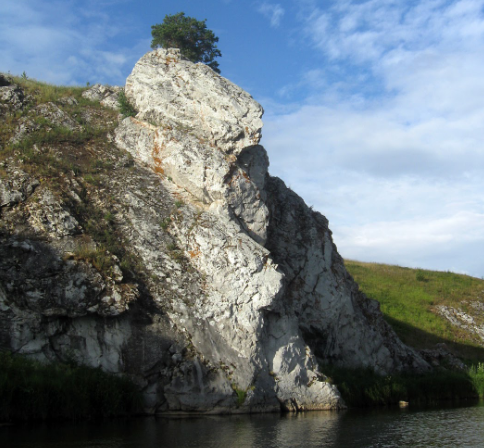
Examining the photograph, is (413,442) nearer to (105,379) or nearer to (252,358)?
(252,358)

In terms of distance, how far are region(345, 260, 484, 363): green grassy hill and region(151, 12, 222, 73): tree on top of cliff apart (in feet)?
83.8

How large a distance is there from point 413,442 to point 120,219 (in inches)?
608

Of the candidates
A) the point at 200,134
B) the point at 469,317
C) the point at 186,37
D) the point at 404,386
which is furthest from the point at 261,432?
the point at 469,317

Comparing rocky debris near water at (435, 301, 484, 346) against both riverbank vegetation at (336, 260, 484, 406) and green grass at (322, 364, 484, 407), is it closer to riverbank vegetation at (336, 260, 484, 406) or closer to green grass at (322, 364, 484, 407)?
riverbank vegetation at (336, 260, 484, 406)

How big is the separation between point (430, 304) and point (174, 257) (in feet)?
104

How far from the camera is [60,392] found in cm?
1745

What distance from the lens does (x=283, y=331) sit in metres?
23.2

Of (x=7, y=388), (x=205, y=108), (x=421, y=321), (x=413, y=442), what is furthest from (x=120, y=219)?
(x=421, y=321)

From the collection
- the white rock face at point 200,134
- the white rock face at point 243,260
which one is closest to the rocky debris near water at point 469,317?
the white rock face at point 243,260

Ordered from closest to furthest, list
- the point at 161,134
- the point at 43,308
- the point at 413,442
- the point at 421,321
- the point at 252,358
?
the point at 413,442, the point at 43,308, the point at 252,358, the point at 161,134, the point at 421,321

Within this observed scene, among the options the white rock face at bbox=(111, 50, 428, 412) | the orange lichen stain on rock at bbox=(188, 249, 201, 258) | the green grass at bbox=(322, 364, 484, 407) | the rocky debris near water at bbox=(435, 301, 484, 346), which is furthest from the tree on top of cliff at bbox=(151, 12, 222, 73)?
the rocky debris near water at bbox=(435, 301, 484, 346)

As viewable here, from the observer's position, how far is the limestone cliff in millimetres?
20078

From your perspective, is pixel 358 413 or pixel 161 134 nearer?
pixel 358 413

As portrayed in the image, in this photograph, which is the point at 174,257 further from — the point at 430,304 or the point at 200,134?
the point at 430,304
